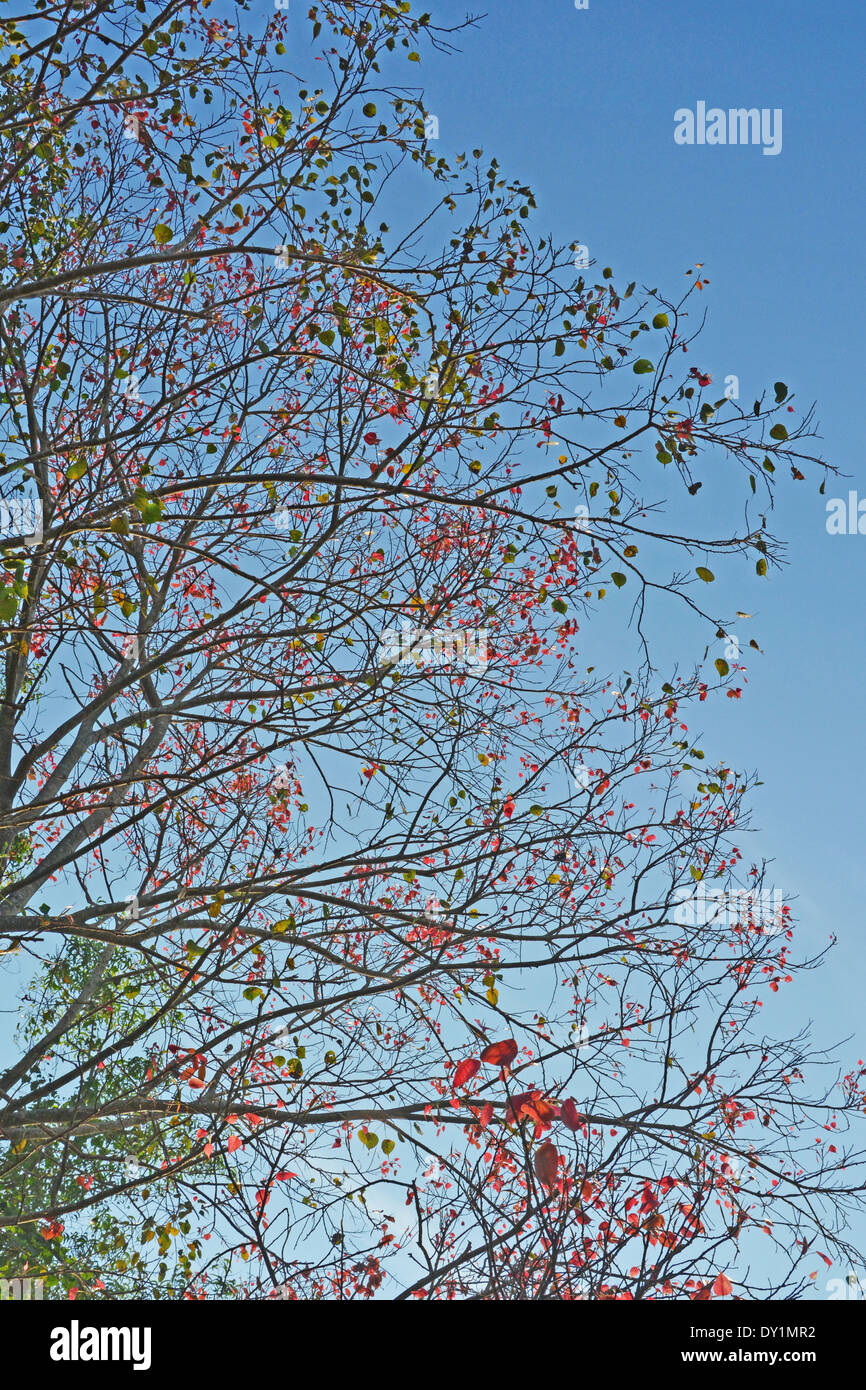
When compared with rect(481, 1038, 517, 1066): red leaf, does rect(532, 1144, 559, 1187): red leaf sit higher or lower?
lower

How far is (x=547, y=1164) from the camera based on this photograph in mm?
3068

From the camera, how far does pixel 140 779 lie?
18.4ft

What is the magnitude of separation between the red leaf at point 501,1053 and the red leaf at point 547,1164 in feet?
0.94

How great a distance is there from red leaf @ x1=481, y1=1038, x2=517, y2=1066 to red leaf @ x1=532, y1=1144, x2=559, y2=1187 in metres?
0.29

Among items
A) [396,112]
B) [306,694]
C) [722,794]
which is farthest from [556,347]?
[722,794]

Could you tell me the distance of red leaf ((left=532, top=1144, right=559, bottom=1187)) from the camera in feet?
10.0

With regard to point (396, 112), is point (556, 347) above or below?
below

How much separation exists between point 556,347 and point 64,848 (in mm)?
4581

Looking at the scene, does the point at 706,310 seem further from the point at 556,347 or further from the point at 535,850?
the point at 535,850

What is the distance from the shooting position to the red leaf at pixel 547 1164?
306cm

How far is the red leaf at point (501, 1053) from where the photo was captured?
3.05 m

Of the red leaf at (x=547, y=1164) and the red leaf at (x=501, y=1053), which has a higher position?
the red leaf at (x=501, y=1053)
